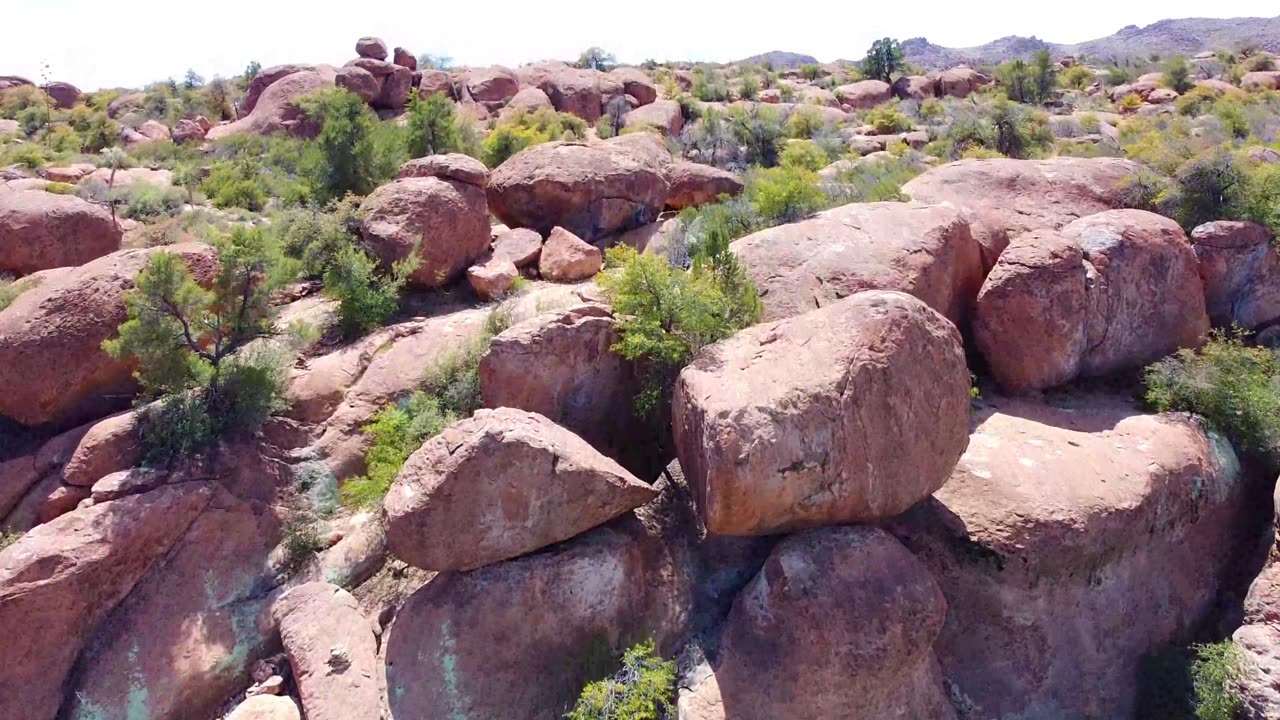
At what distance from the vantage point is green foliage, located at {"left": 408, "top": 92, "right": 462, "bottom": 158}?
1622 centimetres

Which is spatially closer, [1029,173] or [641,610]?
[641,610]

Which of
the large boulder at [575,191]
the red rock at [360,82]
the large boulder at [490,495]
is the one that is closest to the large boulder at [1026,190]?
the large boulder at [575,191]

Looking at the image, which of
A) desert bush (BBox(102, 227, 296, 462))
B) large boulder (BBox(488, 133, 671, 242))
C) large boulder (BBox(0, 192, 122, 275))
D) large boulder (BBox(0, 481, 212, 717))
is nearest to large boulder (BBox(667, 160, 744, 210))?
large boulder (BBox(488, 133, 671, 242))

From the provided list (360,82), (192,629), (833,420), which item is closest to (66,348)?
(192,629)

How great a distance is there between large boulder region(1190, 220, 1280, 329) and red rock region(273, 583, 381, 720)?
34.8 feet

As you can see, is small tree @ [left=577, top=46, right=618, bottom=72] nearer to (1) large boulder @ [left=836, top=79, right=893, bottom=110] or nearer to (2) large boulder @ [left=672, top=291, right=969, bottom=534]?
(1) large boulder @ [left=836, top=79, right=893, bottom=110]

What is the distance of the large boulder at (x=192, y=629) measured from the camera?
605 centimetres

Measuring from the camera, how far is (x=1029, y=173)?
10398 millimetres

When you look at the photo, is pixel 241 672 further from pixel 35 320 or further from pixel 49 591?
pixel 35 320

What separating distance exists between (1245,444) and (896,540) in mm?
4474

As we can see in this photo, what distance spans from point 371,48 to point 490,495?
96.3 feet

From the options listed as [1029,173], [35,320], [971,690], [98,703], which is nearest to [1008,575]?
[971,690]

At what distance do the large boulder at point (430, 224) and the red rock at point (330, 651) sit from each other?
520cm

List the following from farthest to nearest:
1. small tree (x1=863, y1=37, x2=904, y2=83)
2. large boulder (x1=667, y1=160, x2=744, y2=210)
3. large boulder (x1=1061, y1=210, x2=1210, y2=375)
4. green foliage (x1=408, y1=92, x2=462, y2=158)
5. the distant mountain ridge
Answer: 1. the distant mountain ridge
2. small tree (x1=863, y1=37, x2=904, y2=83)
3. green foliage (x1=408, y1=92, x2=462, y2=158)
4. large boulder (x1=667, y1=160, x2=744, y2=210)
5. large boulder (x1=1061, y1=210, x2=1210, y2=375)
